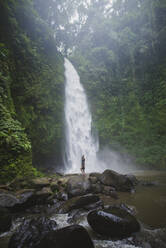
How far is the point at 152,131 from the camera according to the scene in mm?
14320

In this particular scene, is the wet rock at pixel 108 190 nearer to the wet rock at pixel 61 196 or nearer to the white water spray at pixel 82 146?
the wet rock at pixel 61 196

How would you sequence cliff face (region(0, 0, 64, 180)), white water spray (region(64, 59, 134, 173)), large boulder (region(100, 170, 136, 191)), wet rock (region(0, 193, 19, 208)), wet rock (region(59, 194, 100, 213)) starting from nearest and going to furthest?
wet rock (region(0, 193, 19, 208)), wet rock (region(59, 194, 100, 213)), large boulder (region(100, 170, 136, 191)), cliff face (region(0, 0, 64, 180)), white water spray (region(64, 59, 134, 173))

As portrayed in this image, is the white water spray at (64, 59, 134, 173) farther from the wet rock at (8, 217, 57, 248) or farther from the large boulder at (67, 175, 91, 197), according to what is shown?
the wet rock at (8, 217, 57, 248)

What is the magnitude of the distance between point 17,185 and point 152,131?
→ 45.1 ft

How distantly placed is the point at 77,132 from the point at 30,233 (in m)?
12.3

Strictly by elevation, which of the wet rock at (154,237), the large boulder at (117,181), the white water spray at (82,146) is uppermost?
the white water spray at (82,146)

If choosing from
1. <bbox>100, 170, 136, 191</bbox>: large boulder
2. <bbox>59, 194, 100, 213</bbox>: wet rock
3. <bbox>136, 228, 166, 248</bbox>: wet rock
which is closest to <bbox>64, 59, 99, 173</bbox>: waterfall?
<bbox>100, 170, 136, 191</bbox>: large boulder

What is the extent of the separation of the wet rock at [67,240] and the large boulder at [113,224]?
21.4 inches

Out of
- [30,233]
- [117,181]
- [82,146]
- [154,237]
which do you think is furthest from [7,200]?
[82,146]

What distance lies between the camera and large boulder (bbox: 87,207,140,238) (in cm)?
242

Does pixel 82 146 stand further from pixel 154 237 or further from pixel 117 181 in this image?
pixel 154 237

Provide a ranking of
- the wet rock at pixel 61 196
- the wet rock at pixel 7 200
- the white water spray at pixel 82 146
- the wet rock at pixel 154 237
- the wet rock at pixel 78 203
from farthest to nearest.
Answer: the white water spray at pixel 82 146 < the wet rock at pixel 61 196 < the wet rock at pixel 78 203 < the wet rock at pixel 7 200 < the wet rock at pixel 154 237

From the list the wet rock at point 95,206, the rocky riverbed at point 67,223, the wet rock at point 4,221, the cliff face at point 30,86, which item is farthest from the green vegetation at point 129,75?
the wet rock at point 4,221

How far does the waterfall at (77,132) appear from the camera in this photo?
42.2ft
